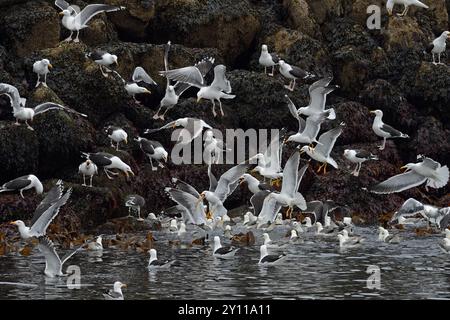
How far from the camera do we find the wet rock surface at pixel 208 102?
25.4 m

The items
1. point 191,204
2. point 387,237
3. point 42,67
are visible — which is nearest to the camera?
point 387,237

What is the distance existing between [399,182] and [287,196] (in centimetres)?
235

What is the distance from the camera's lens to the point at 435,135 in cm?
2975

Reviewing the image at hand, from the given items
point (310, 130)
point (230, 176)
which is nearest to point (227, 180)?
point (230, 176)

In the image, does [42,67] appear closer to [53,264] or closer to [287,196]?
[287,196]

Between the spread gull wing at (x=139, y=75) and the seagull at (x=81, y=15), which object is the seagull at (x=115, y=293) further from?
the seagull at (x=81, y=15)

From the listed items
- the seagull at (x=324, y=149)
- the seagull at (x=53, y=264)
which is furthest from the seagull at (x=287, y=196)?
the seagull at (x=53, y=264)

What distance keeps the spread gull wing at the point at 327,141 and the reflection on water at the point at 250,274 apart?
359 cm

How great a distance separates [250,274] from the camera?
61.3 feet

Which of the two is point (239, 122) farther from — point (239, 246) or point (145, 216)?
point (239, 246)

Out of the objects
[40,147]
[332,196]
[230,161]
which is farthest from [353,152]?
[40,147]

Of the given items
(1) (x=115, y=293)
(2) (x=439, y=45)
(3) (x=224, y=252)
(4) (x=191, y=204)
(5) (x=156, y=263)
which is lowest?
(1) (x=115, y=293)

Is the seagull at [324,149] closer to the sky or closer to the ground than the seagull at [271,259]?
closer to the sky

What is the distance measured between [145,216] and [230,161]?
2.94 meters
